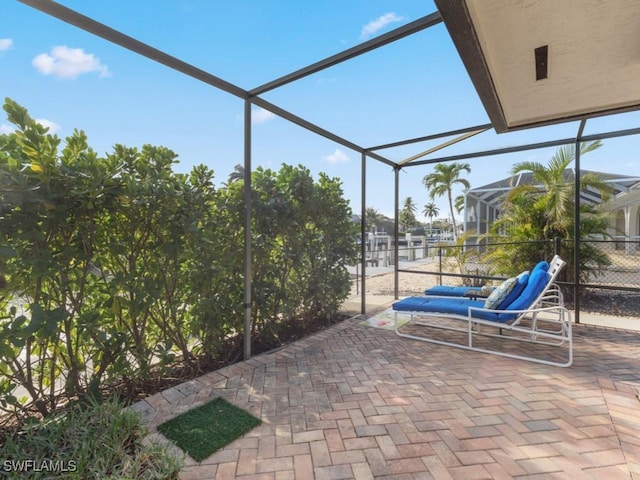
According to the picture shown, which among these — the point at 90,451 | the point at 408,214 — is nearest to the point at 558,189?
the point at 90,451

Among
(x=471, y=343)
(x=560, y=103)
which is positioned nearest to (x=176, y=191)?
(x=471, y=343)

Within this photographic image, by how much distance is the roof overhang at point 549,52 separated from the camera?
73.3 inches

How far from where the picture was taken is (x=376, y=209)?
46.4m

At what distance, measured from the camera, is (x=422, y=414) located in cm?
234

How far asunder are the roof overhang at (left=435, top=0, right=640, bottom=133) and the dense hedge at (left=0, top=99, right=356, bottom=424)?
7.90ft

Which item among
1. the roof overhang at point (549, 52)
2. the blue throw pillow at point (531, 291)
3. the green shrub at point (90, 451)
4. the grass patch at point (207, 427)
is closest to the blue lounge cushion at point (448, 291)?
the blue throw pillow at point (531, 291)

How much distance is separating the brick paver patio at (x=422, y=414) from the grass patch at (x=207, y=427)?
0.07 m

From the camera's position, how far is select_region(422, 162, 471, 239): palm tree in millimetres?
18062

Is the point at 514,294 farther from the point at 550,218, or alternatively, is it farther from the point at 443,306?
the point at 550,218

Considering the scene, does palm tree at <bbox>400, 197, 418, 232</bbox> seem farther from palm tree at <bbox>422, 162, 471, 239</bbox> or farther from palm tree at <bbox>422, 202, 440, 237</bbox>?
palm tree at <bbox>422, 162, 471, 239</bbox>

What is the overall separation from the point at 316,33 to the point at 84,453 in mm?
3261

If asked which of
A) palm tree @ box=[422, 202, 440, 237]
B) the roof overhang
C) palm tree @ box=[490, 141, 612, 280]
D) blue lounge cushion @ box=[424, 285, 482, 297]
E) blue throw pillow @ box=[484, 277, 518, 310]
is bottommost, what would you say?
blue lounge cushion @ box=[424, 285, 482, 297]

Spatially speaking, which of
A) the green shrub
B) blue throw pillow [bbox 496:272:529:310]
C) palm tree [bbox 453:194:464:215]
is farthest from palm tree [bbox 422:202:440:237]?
the green shrub

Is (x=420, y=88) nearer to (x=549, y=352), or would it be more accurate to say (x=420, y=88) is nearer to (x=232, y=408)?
(x=549, y=352)
